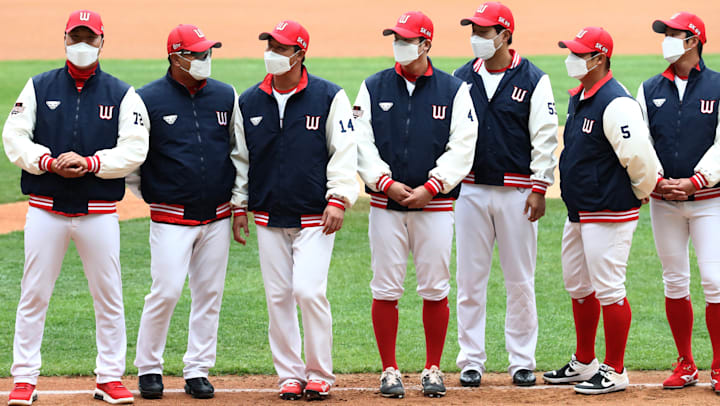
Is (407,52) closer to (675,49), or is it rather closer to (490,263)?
(490,263)

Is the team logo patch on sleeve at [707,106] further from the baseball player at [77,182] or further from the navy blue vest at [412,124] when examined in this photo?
the baseball player at [77,182]

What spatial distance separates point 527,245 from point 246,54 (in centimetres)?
2628

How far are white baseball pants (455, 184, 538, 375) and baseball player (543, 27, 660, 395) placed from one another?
360mm

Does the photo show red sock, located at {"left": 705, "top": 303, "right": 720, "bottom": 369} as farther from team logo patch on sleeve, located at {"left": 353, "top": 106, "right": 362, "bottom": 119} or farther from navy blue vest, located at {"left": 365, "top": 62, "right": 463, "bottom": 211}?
team logo patch on sleeve, located at {"left": 353, "top": 106, "right": 362, "bottom": 119}

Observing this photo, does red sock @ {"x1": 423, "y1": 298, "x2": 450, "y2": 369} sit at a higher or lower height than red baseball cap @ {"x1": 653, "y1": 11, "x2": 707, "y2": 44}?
lower

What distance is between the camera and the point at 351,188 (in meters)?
5.50

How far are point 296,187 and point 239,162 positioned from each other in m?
0.44

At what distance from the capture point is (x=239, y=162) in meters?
5.69

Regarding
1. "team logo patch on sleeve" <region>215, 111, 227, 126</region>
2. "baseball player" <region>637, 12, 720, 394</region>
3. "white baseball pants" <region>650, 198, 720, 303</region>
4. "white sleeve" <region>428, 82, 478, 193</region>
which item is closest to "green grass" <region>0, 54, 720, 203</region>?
"baseball player" <region>637, 12, 720, 394</region>

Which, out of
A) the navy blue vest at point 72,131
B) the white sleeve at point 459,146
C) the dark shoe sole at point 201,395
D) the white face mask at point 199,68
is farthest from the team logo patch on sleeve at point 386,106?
the dark shoe sole at point 201,395

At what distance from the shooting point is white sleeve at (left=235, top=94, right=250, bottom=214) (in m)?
5.64

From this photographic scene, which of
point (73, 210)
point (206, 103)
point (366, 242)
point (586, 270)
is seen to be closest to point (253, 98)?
point (206, 103)

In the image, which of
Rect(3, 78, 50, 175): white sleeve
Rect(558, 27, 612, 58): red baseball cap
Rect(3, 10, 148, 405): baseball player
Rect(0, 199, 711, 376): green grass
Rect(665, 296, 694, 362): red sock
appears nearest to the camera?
Rect(3, 78, 50, 175): white sleeve

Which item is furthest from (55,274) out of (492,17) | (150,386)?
(492,17)
